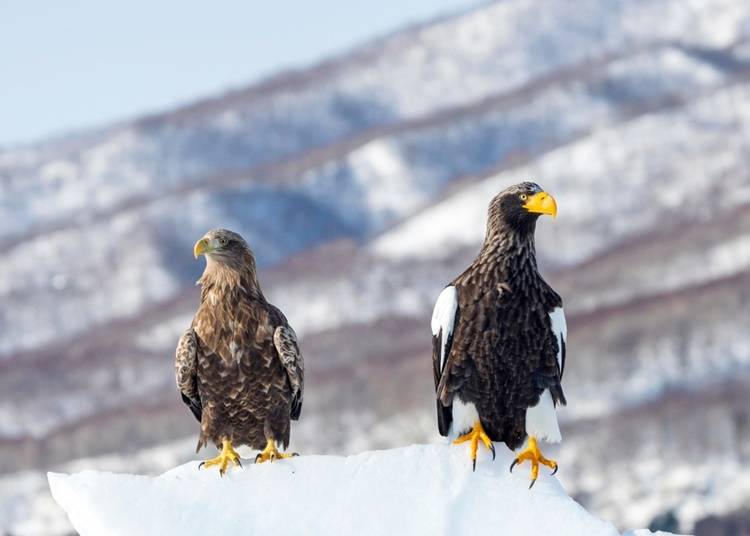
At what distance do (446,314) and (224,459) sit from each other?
147cm

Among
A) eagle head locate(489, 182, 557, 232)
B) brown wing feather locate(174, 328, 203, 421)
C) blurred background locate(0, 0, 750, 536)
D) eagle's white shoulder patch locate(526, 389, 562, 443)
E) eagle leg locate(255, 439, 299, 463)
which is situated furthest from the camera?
blurred background locate(0, 0, 750, 536)

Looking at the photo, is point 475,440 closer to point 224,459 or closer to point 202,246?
point 224,459

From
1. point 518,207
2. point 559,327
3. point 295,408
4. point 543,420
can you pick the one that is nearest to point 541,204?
point 518,207

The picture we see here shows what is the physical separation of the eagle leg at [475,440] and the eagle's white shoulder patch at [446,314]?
491 mm

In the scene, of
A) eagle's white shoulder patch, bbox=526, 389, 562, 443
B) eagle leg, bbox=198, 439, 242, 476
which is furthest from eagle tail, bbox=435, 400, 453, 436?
eagle leg, bbox=198, 439, 242, 476

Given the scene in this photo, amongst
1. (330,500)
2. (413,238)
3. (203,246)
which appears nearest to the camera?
(330,500)

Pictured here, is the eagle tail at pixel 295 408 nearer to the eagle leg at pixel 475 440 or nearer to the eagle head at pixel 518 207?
the eagle leg at pixel 475 440

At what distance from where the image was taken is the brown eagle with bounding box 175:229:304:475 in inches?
401

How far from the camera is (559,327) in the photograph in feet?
33.1

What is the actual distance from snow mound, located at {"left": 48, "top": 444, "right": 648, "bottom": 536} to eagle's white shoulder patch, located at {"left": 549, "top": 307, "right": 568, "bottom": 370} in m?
0.94

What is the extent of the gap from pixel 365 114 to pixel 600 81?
102 ft

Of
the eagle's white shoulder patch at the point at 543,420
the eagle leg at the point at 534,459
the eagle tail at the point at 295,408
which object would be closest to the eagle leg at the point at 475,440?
the eagle leg at the point at 534,459

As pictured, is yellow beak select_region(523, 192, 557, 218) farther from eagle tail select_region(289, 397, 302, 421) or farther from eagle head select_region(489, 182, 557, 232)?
eagle tail select_region(289, 397, 302, 421)

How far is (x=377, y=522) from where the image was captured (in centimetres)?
891
